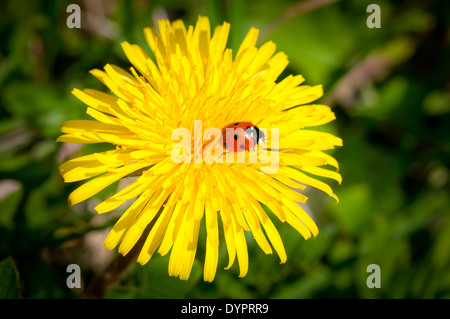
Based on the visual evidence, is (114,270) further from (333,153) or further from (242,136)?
(333,153)

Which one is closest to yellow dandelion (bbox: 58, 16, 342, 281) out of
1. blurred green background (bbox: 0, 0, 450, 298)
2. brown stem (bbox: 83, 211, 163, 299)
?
brown stem (bbox: 83, 211, 163, 299)

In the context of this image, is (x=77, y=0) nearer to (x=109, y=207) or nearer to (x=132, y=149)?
(x=132, y=149)

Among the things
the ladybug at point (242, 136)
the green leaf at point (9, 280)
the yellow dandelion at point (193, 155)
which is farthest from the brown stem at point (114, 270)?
the ladybug at point (242, 136)

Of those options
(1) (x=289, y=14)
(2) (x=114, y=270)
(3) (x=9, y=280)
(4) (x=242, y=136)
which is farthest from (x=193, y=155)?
(1) (x=289, y=14)

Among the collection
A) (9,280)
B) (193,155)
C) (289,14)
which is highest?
(289,14)

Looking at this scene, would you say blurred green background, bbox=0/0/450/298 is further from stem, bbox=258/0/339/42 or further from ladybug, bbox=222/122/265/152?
ladybug, bbox=222/122/265/152
